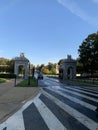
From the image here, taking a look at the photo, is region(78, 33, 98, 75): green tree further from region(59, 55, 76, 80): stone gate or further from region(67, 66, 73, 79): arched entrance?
region(67, 66, 73, 79): arched entrance

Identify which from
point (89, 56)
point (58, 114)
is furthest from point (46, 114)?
point (89, 56)

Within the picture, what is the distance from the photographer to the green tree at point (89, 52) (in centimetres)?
8447

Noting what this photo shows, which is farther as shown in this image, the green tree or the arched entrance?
the arched entrance

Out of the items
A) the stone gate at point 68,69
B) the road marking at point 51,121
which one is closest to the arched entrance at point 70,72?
the stone gate at point 68,69

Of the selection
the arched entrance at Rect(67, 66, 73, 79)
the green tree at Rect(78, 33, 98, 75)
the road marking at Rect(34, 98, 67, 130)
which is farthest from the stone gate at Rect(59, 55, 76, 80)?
the road marking at Rect(34, 98, 67, 130)

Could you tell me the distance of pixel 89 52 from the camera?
3366 inches

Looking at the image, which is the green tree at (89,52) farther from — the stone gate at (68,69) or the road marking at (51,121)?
the road marking at (51,121)

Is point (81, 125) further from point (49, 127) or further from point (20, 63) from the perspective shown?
point (20, 63)

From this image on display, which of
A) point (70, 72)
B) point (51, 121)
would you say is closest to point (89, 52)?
point (70, 72)

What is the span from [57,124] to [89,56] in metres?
75.2

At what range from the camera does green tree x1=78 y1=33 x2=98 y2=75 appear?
8447cm

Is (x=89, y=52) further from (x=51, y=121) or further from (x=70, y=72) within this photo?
(x=51, y=121)

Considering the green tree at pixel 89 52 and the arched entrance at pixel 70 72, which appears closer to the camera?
the green tree at pixel 89 52

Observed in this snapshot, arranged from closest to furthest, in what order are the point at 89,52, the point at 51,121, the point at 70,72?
the point at 51,121
the point at 89,52
the point at 70,72
